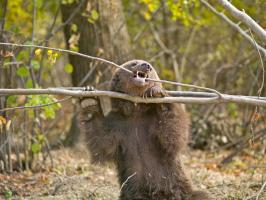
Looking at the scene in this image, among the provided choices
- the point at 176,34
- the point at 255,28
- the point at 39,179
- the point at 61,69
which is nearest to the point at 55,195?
the point at 39,179

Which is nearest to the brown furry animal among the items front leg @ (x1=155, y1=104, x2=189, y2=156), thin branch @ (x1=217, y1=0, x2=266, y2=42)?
front leg @ (x1=155, y1=104, x2=189, y2=156)

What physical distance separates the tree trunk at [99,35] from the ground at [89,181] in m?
1.18

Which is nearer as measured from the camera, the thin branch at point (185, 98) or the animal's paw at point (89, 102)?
the thin branch at point (185, 98)

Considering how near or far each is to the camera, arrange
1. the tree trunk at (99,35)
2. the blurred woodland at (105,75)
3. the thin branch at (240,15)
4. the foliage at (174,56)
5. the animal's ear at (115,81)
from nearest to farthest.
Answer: the thin branch at (240,15), the animal's ear at (115,81), the blurred woodland at (105,75), the foliage at (174,56), the tree trunk at (99,35)

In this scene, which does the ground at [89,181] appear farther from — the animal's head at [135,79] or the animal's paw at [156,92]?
the animal's paw at [156,92]

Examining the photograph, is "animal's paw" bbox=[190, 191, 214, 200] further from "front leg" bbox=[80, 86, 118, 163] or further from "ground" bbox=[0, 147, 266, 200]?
"front leg" bbox=[80, 86, 118, 163]

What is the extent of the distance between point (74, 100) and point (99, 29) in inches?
40.8

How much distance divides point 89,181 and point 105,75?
1.53m

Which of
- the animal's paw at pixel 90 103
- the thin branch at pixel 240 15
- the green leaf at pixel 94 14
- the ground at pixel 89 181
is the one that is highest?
the green leaf at pixel 94 14

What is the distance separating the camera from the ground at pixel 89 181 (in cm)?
663

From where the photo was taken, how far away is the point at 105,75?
8156 millimetres

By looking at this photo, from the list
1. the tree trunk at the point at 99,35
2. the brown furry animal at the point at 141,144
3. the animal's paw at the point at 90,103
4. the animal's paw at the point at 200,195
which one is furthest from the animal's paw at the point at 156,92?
the tree trunk at the point at 99,35

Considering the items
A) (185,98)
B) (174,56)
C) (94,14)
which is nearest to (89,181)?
(94,14)

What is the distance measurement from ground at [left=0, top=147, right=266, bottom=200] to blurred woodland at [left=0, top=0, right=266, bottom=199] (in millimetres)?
29
